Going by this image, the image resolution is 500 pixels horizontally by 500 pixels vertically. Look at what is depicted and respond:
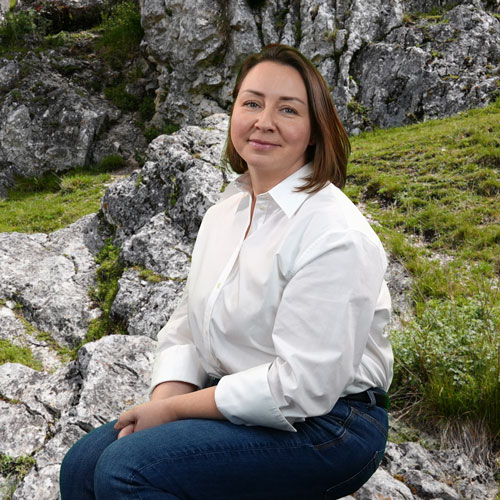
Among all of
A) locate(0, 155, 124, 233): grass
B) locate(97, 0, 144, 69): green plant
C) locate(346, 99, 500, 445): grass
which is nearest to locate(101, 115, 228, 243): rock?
locate(346, 99, 500, 445): grass

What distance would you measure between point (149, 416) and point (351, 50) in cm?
1486

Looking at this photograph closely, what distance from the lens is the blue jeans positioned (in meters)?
1.60

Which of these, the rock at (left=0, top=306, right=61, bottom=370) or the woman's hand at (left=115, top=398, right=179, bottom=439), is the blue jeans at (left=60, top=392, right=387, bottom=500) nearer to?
the woman's hand at (left=115, top=398, right=179, bottom=439)

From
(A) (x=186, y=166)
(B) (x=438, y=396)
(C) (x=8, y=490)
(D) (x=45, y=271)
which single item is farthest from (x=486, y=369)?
(D) (x=45, y=271)

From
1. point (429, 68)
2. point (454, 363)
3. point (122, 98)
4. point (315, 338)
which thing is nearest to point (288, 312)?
point (315, 338)

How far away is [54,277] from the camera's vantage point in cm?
615

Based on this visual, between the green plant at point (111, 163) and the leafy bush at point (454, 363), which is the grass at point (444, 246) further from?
the green plant at point (111, 163)

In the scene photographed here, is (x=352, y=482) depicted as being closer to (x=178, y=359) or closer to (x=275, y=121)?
(x=178, y=359)

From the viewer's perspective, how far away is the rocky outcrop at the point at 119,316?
2.74m

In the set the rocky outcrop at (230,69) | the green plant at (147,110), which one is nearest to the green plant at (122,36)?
the rocky outcrop at (230,69)

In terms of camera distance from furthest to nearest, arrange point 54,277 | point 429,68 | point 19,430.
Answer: point 429,68 < point 54,277 < point 19,430

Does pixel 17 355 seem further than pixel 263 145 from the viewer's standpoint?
Yes

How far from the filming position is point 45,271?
6305 millimetres

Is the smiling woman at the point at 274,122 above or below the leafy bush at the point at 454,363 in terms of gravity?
above
